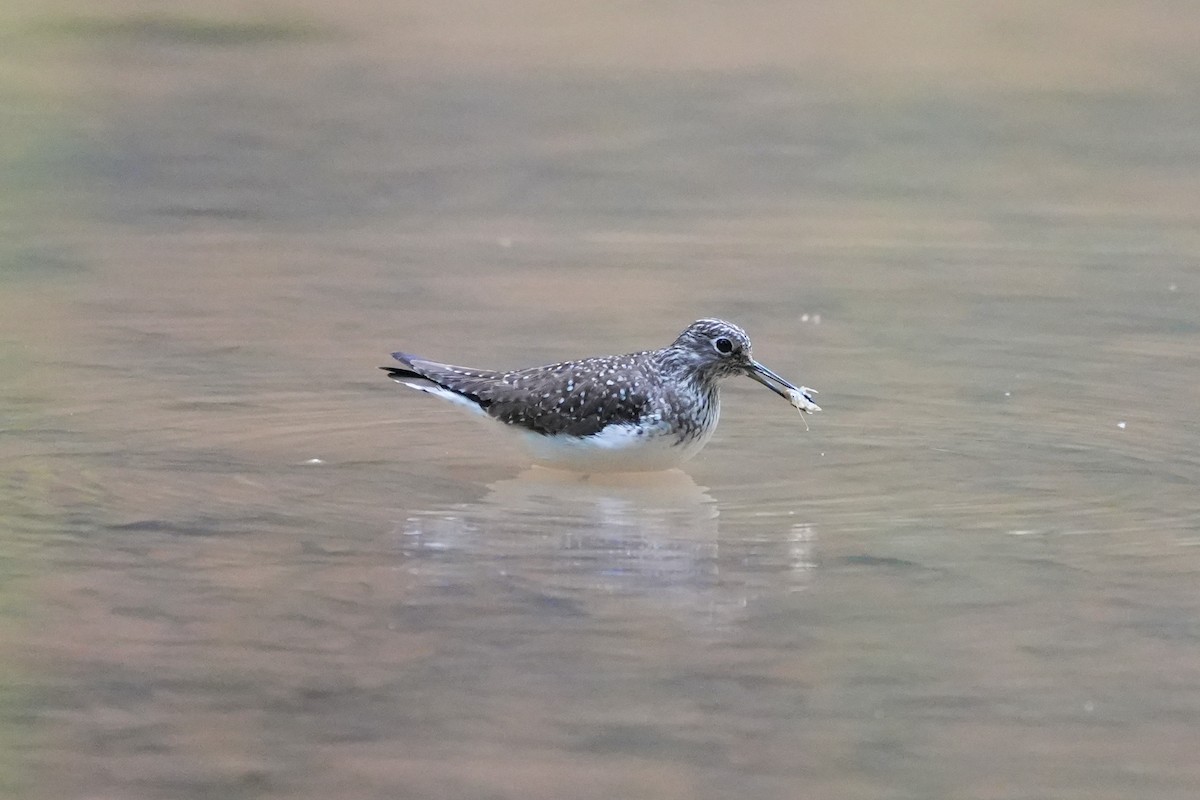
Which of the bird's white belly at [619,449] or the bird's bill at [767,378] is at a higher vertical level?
the bird's bill at [767,378]

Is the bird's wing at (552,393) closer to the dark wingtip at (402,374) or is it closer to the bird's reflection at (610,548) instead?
the dark wingtip at (402,374)

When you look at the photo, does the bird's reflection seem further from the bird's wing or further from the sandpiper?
the bird's wing

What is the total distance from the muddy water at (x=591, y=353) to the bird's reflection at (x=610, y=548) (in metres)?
0.02

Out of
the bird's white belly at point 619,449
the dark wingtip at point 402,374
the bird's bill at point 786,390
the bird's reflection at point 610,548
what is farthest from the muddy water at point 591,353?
the dark wingtip at point 402,374

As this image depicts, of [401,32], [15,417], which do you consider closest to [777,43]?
[401,32]

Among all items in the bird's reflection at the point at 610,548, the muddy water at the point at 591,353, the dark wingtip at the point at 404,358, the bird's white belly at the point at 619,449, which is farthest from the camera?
the dark wingtip at the point at 404,358

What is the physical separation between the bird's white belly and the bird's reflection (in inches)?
4.5

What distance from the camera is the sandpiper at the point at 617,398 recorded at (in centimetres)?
844

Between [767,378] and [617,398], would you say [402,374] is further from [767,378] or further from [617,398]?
[767,378]

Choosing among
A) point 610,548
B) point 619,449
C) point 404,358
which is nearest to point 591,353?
point 404,358

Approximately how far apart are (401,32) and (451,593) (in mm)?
11962

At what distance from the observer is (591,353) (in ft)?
33.9

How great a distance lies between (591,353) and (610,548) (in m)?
2.88

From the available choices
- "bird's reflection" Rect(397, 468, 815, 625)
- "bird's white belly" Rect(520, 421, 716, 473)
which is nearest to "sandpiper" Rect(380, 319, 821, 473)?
"bird's white belly" Rect(520, 421, 716, 473)
